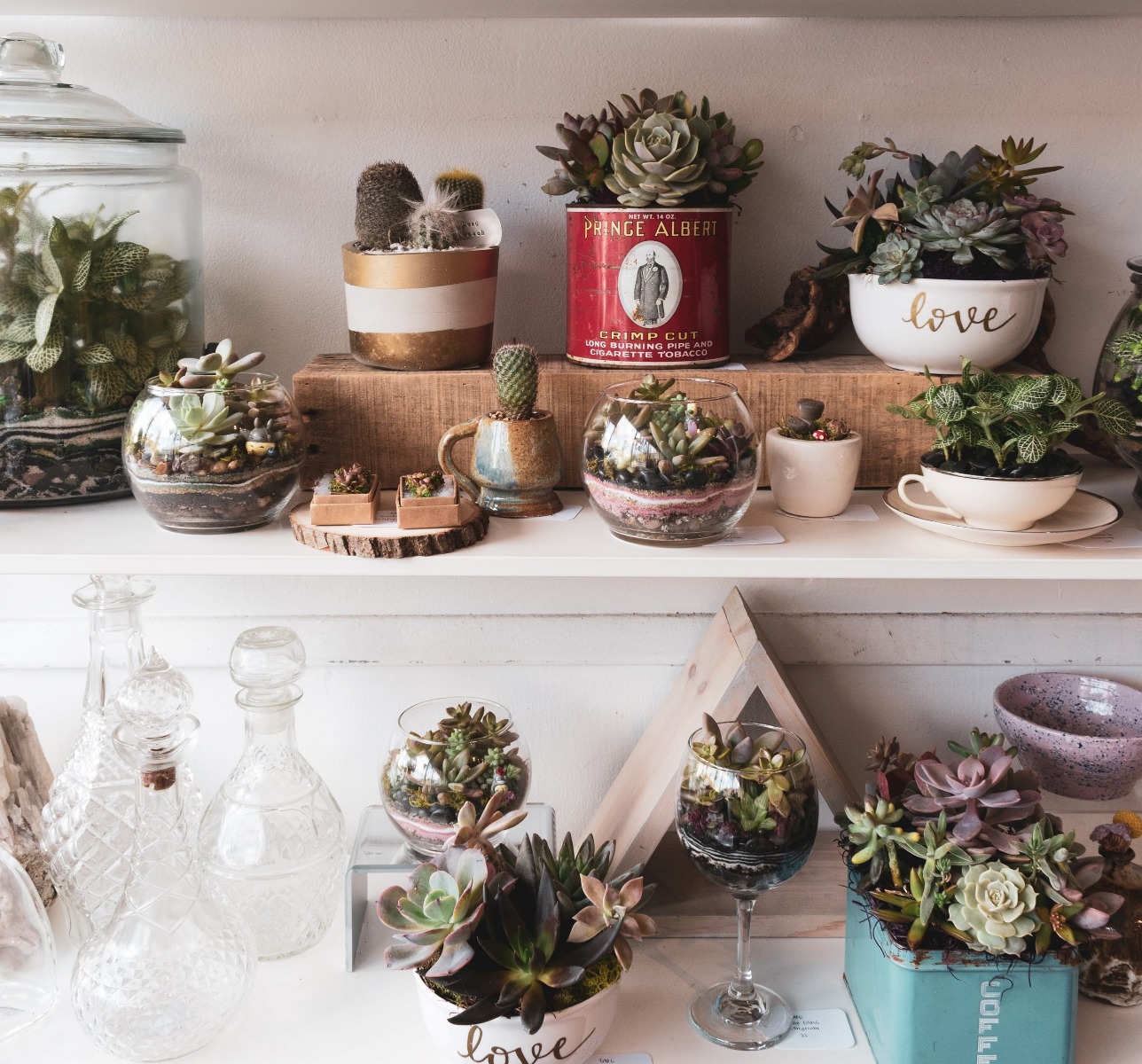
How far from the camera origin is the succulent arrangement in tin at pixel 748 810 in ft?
2.35

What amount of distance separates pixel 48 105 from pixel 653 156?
0.40 m

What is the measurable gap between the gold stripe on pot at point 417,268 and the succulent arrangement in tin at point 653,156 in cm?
7

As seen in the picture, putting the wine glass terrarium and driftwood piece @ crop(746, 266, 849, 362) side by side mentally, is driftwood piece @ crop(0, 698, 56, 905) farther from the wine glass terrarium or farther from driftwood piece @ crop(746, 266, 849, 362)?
driftwood piece @ crop(746, 266, 849, 362)

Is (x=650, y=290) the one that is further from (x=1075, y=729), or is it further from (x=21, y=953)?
(x=21, y=953)

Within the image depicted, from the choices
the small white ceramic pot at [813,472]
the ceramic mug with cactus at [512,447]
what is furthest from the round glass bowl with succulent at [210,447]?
the small white ceramic pot at [813,472]

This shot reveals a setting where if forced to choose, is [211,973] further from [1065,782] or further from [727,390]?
[1065,782]

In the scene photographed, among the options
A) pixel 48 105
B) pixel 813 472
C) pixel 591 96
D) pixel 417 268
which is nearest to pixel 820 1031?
pixel 813 472

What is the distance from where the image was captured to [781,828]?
72cm

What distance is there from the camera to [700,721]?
2.81 ft

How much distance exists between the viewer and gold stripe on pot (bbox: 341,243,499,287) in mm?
764

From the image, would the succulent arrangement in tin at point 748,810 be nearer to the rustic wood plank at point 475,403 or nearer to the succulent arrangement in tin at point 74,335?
the rustic wood plank at point 475,403

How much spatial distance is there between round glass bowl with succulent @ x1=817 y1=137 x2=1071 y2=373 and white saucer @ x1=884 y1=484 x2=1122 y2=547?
11cm

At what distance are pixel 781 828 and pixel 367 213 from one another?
19.8 inches

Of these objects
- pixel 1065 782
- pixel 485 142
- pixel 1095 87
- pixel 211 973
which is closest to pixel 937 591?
pixel 1065 782
